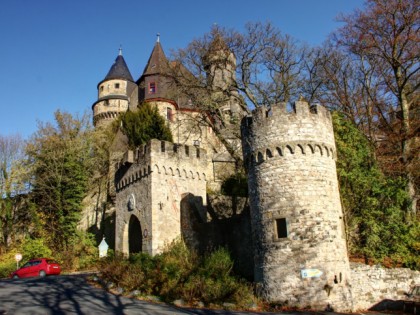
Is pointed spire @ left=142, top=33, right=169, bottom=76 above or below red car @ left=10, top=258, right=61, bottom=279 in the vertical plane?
above

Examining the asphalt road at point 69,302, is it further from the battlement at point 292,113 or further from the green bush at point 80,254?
the green bush at point 80,254

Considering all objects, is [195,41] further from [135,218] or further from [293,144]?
[293,144]

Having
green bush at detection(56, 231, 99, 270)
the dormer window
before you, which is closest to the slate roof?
the dormer window

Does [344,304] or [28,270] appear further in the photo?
[28,270]

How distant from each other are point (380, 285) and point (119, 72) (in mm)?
38072

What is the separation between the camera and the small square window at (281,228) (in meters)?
13.3

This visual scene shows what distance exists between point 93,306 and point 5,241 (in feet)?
68.7

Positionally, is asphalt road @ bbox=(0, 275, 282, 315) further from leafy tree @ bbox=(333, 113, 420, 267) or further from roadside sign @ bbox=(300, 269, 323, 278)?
leafy tree @ bbox=(333, 113, 420, 267)

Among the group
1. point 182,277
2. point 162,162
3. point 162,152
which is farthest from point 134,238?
point 182,277

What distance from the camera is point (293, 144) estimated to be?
13602mm

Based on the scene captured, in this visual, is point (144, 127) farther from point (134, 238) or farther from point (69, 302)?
point (69, 302)

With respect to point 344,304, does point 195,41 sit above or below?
above

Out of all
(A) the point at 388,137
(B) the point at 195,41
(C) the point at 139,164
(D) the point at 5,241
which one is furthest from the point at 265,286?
(D) the point at 5,241

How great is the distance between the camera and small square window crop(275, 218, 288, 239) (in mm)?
13312
